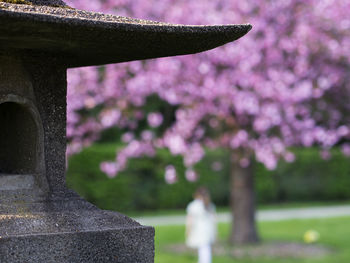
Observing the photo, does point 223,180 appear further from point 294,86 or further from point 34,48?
point 34,48

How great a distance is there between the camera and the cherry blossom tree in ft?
34.7

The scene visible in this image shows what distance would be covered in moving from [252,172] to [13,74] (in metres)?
10.0

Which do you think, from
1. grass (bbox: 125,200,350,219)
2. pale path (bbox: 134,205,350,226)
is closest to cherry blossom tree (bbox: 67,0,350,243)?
pale path (bbox: 134,205,350,226)

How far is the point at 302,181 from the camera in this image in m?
23.3

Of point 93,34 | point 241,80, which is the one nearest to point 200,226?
point 241,80

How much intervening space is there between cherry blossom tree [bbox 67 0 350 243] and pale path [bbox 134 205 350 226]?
552 cm

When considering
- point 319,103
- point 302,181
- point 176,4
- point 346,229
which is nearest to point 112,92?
point 176,4

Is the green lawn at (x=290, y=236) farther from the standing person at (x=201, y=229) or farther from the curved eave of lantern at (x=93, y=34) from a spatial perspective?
the curved eave of lantern at (x=93, y=34)

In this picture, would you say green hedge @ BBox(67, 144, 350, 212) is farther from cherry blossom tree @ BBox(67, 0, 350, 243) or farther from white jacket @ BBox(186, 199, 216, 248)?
white jacket @ BBox(186, 199, 216, 248)

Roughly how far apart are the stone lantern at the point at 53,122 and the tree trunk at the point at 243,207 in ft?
30.6

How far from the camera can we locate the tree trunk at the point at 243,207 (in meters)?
12.8

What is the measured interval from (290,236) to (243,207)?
74.8 inches

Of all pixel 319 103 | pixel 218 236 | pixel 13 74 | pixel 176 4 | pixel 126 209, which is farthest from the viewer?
pixel 126 209

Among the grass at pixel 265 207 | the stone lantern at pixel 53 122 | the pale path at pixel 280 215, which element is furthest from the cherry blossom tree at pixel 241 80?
the grass at pixel 265 207
